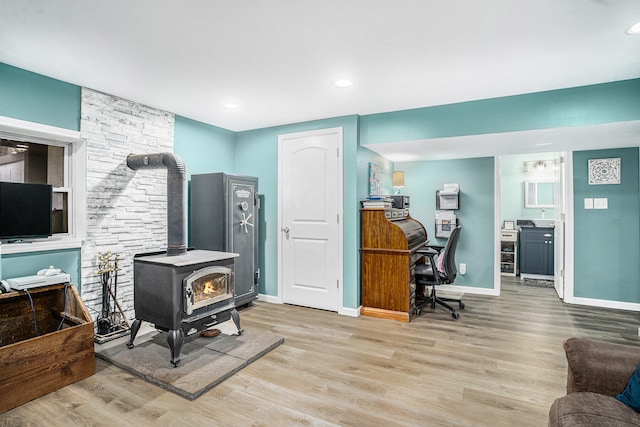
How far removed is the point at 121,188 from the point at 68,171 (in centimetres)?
45

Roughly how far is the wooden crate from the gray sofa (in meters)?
2.82

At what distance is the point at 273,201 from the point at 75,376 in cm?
267

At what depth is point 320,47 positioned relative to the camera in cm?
230

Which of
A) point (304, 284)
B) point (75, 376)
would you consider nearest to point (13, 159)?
point (75, 376)

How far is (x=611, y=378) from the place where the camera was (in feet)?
4.64

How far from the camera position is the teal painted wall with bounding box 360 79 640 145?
9.36ft

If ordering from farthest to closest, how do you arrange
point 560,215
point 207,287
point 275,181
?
point 560,215 → point 275,181 → point 207,287

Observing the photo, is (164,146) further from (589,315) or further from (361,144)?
(589,315)

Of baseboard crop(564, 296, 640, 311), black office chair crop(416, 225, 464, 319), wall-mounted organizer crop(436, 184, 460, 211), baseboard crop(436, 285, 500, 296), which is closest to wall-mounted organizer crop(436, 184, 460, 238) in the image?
wall-mounted organizer crop(436, 184, 460, 211)

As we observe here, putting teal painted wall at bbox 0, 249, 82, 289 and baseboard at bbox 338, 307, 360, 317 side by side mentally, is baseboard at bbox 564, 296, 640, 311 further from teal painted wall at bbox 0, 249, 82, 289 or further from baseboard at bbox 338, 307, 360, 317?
teal painted wall at bbox 0, 249, 82, 289

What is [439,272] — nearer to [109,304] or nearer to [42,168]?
[109,304]

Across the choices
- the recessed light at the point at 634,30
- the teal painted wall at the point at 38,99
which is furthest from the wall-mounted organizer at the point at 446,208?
the teal painted wall at the point at 38,99

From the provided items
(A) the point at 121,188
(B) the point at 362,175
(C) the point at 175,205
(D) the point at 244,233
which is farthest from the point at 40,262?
(B) the point at 362,175

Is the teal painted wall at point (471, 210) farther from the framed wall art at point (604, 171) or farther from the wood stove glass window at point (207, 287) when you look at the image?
the wood stove glass window at point (207, 287)
